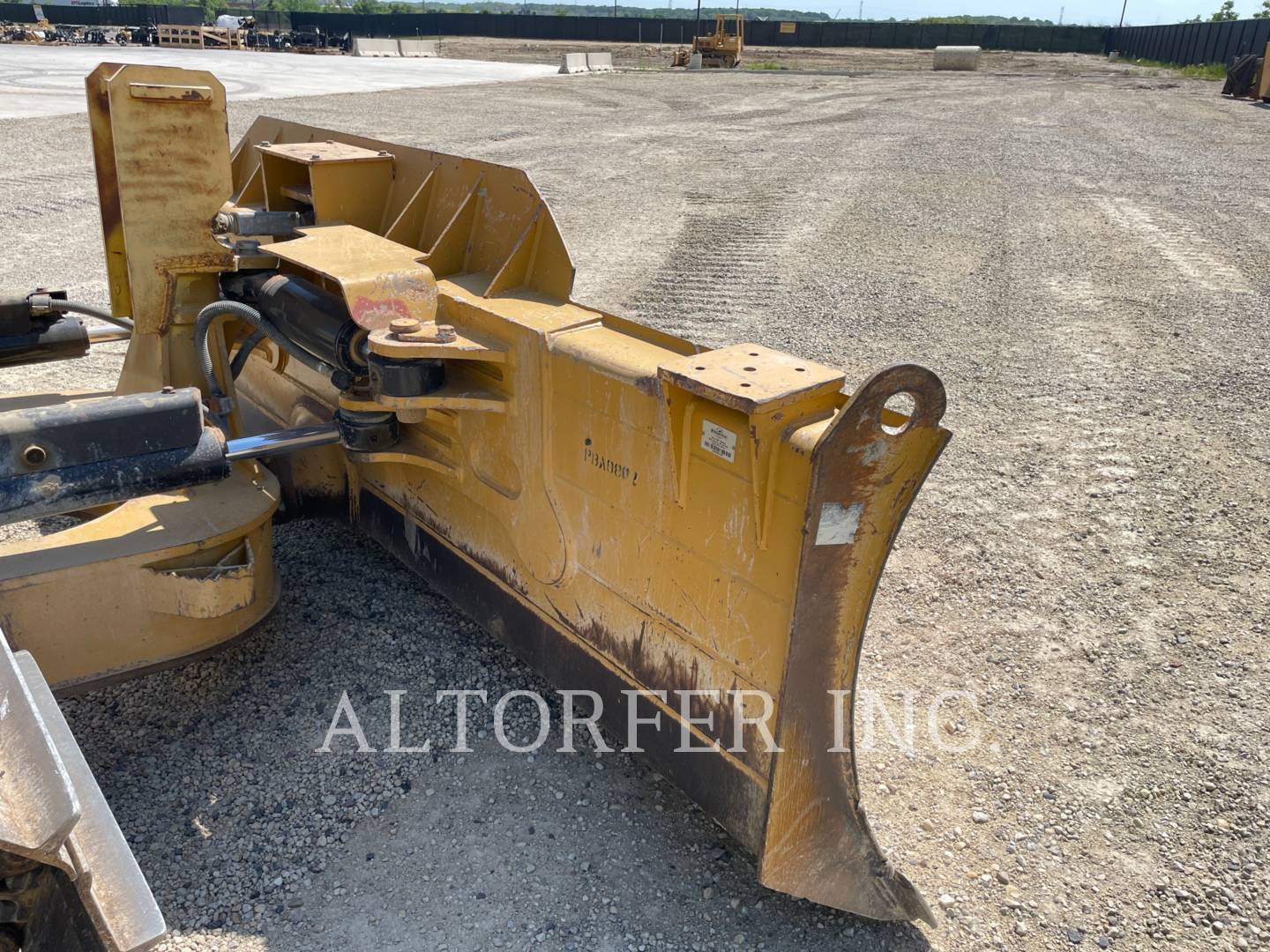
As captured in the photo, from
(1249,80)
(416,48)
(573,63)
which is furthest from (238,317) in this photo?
(416,48)

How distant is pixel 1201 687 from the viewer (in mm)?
3057

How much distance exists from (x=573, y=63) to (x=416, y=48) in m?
8.91

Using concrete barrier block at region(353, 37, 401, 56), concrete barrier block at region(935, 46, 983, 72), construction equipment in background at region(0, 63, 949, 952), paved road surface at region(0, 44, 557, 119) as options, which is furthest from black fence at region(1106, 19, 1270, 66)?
construction equipment in background at region(0, 63, 949, 952)

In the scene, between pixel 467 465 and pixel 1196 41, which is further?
pixel 1196 41

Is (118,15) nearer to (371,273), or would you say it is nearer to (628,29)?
(628,29)

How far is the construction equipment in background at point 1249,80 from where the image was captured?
21408mm

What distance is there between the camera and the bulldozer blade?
1.34 m

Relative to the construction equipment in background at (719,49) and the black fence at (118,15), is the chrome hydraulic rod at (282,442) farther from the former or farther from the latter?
the black fence at (118,15)

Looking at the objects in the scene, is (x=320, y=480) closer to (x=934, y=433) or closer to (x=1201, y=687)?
(x=934, y=433)

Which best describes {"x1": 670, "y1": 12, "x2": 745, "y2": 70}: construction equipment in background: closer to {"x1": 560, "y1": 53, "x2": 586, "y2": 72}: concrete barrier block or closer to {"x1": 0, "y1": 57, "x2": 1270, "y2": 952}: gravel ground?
{"x1": 560, "y1": 53, "x2": 586, "y2": 72}: concrete barrier block

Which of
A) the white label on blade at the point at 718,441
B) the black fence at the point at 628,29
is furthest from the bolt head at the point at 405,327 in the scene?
the black fence at the point at 628,29

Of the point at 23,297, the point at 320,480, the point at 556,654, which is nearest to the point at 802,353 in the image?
the point at 320,480

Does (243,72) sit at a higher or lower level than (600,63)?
lower

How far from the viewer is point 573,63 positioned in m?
28.7
